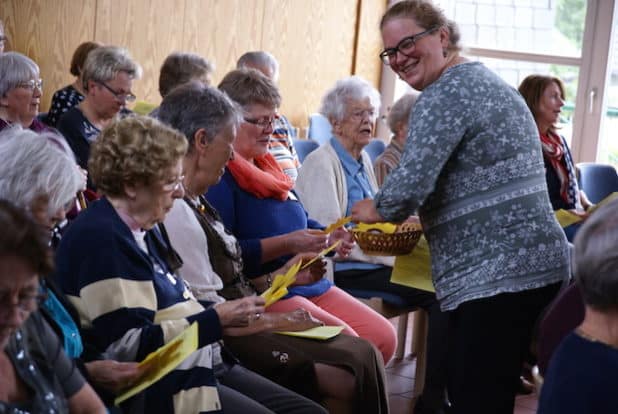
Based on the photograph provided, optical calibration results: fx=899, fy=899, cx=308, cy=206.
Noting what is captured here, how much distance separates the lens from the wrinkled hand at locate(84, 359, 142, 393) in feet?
5.89

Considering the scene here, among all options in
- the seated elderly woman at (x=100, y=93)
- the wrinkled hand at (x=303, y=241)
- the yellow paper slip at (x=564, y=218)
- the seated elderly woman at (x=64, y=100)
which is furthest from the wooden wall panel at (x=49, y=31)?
the yellow paper slip at (x=564, y=218)

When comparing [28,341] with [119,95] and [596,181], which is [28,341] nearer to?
[119,95]

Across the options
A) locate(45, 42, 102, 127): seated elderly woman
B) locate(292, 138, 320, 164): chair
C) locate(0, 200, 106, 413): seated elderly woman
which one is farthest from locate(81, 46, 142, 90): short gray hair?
locate(0, 200, 106, 413): seated elderly woman

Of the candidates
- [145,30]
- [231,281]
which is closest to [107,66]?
[145,30]

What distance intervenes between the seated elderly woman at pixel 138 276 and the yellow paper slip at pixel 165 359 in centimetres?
15

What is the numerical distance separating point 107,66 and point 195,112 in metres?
1.83

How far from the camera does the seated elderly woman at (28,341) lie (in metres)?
1.26

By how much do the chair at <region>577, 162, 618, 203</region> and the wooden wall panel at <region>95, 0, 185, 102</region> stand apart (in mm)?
2693

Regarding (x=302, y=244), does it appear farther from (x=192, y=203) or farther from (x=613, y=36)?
(x=613, y=36)

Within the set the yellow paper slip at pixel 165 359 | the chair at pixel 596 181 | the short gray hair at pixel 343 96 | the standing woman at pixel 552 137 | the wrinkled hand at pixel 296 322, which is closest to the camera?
the yellow paper slip at pixel 165 359

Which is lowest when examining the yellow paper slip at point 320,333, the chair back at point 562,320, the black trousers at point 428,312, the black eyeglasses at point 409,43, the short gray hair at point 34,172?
the black trousers at point 428,312

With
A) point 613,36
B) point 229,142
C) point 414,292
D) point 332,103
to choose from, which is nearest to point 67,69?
point 332,103

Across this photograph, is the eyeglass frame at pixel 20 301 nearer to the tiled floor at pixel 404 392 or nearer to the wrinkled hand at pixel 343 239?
the wrinkled hand at pixel 343 239

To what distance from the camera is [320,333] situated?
8.66ft
